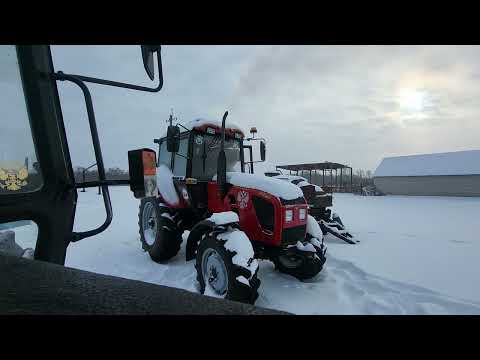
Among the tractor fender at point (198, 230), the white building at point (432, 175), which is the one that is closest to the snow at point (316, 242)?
the tractor fender at point (198, 230)

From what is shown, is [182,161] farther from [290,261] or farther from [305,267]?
[305,267]

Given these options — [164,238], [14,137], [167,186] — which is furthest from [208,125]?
[14,137]

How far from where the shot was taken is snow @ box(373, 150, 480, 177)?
84.0 feet

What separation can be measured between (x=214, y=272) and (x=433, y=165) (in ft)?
104

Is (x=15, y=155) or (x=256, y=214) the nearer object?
(x=15, y=155)

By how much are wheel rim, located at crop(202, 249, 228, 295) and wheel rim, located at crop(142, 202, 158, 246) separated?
2280 millimetres

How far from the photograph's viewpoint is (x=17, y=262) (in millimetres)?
1362

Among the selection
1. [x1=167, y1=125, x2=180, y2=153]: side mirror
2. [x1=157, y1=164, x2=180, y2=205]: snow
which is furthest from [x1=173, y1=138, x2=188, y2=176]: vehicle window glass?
[x1=167, y1=125, x2=180, y2=153]: side mirror

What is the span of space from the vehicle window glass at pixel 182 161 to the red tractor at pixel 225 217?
0.06 ft

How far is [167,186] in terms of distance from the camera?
496 cm

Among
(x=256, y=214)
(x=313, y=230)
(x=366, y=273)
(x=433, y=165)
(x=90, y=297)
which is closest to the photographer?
(x=90, y=297)
